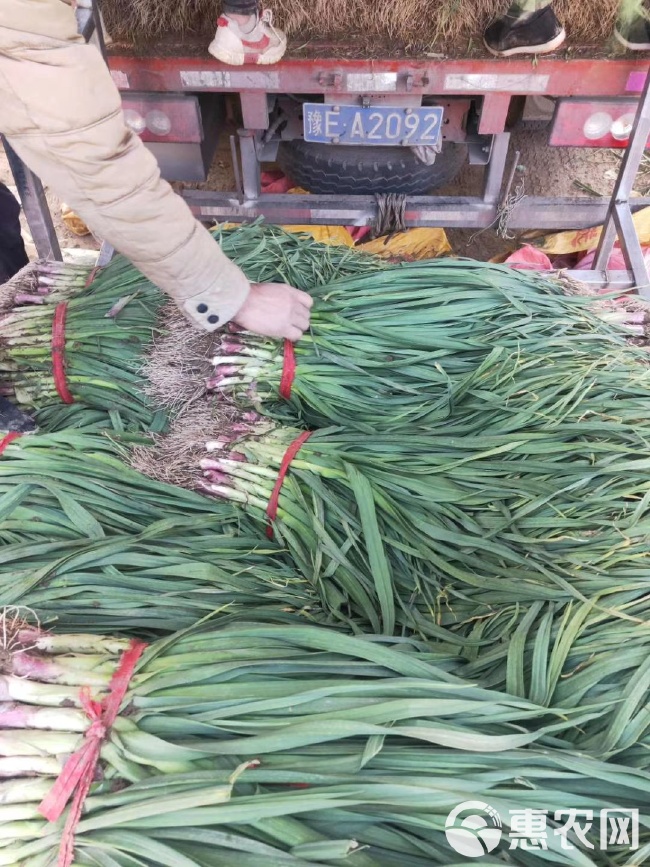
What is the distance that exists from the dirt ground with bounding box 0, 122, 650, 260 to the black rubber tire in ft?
2.22

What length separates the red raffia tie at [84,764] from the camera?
89 cm

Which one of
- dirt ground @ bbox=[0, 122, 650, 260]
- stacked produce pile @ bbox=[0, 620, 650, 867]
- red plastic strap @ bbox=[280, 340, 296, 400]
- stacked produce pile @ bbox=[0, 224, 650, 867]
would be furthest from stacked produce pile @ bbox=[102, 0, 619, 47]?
stacked produce pile @ bbox=[0, 620, 650, 867]

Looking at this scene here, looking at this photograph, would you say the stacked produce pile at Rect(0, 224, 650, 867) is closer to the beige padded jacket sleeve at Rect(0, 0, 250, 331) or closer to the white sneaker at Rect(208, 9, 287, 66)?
the beige padded jacket sleeve at Rect(0, 0, 250, 331)

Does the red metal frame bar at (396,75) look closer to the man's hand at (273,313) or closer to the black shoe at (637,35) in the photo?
the black shoe at (637,35)

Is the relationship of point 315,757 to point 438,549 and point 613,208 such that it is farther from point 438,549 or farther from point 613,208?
point 613,208

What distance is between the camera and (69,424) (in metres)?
1.83

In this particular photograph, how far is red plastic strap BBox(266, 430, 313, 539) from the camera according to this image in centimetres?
147

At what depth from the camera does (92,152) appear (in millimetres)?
1252

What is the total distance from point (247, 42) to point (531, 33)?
107 centimetres

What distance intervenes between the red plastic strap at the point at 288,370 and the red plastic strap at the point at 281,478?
192 millimetres

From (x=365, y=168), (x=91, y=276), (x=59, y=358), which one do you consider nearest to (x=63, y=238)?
(x=365, y=168)

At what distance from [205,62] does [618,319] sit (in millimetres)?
1892

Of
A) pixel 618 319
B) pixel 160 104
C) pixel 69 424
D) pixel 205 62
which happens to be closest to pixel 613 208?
pixel 618 319

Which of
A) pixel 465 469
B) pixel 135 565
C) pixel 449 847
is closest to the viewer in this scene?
pixel 449 847
